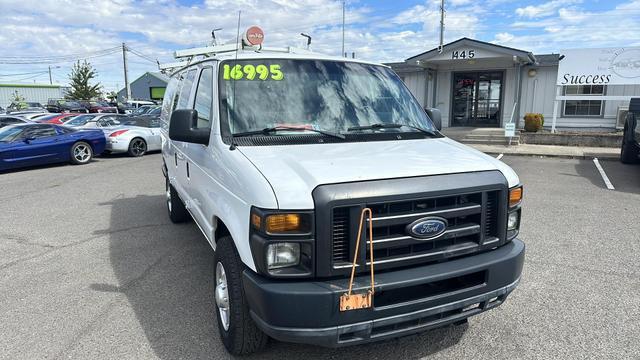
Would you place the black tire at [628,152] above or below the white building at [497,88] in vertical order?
below

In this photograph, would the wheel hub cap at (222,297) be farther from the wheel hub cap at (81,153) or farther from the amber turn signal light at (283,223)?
the wheel hub cap at (81,153)

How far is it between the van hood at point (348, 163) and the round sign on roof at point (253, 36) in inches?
110

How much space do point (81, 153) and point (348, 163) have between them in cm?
1270

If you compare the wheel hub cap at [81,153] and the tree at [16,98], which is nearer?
the wheel hub cap at [81,153]

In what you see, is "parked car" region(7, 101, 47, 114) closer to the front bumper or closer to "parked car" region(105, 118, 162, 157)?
"parked car" region(105, 118, 162, 157)

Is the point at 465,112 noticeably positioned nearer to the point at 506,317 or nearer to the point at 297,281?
the point at 506,317

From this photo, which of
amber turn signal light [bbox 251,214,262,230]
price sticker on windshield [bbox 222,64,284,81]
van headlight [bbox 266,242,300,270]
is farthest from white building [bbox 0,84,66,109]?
van headlight [bbox 266,242,300,270]

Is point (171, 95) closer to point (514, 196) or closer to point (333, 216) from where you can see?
point (333, 216)

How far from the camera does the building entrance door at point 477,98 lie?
57.9ft

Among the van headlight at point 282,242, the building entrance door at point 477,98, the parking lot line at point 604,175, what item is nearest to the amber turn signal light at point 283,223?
the van headlight at point 282,242

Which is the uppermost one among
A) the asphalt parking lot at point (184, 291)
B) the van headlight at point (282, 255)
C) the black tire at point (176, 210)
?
the van headlight at point (282, 255)

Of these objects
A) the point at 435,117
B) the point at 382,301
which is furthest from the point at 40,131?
the point at 382,301

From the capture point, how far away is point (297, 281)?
2.47 meters

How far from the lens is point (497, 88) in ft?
57.8
